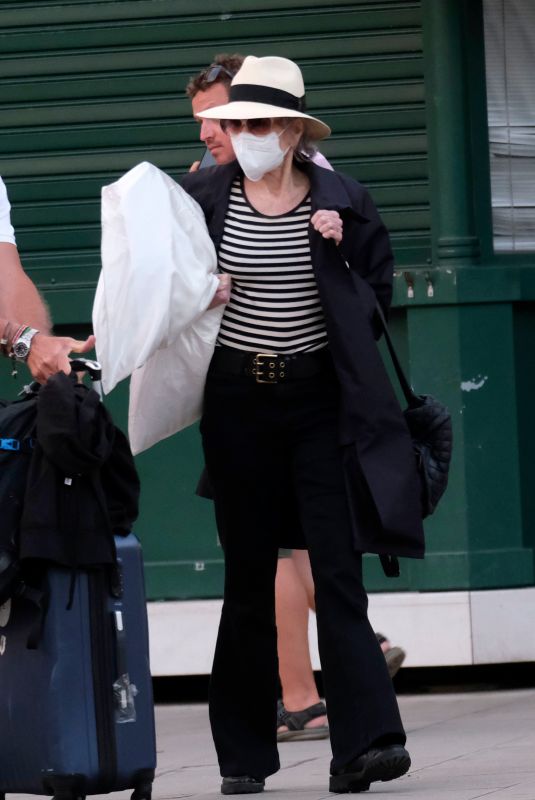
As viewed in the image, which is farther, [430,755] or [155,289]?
[430,755]

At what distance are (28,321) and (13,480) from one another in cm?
57

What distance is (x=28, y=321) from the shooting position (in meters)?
4.80

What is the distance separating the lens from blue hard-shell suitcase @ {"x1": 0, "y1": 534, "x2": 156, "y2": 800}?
4348mm

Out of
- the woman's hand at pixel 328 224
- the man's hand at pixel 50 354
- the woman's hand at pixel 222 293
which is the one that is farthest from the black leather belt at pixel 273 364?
the man's hand at pixel 50 354

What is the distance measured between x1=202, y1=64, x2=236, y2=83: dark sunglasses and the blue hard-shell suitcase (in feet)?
7.01

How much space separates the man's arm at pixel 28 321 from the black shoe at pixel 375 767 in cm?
132

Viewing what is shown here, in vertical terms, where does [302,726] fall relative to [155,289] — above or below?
below

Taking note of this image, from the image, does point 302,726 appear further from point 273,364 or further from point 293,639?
point 273,364

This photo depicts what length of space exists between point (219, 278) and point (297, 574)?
1754 mm

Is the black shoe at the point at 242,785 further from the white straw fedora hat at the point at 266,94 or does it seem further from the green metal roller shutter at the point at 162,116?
the green metal roller shutter at the point at 162,116

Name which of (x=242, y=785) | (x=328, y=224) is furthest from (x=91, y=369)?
(x=242, y=785)

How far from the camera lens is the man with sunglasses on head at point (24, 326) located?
4508mm

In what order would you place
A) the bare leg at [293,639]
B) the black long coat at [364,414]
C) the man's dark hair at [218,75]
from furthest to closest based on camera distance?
the bare leg at [293,639] → the man's dark hair at [218,75] → the black long coat at [364,414]

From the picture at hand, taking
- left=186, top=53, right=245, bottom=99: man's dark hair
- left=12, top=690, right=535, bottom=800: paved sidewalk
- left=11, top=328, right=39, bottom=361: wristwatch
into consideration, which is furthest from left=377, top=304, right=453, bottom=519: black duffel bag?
left=186, top=53, right=245, bottom=99: man's dark hair
